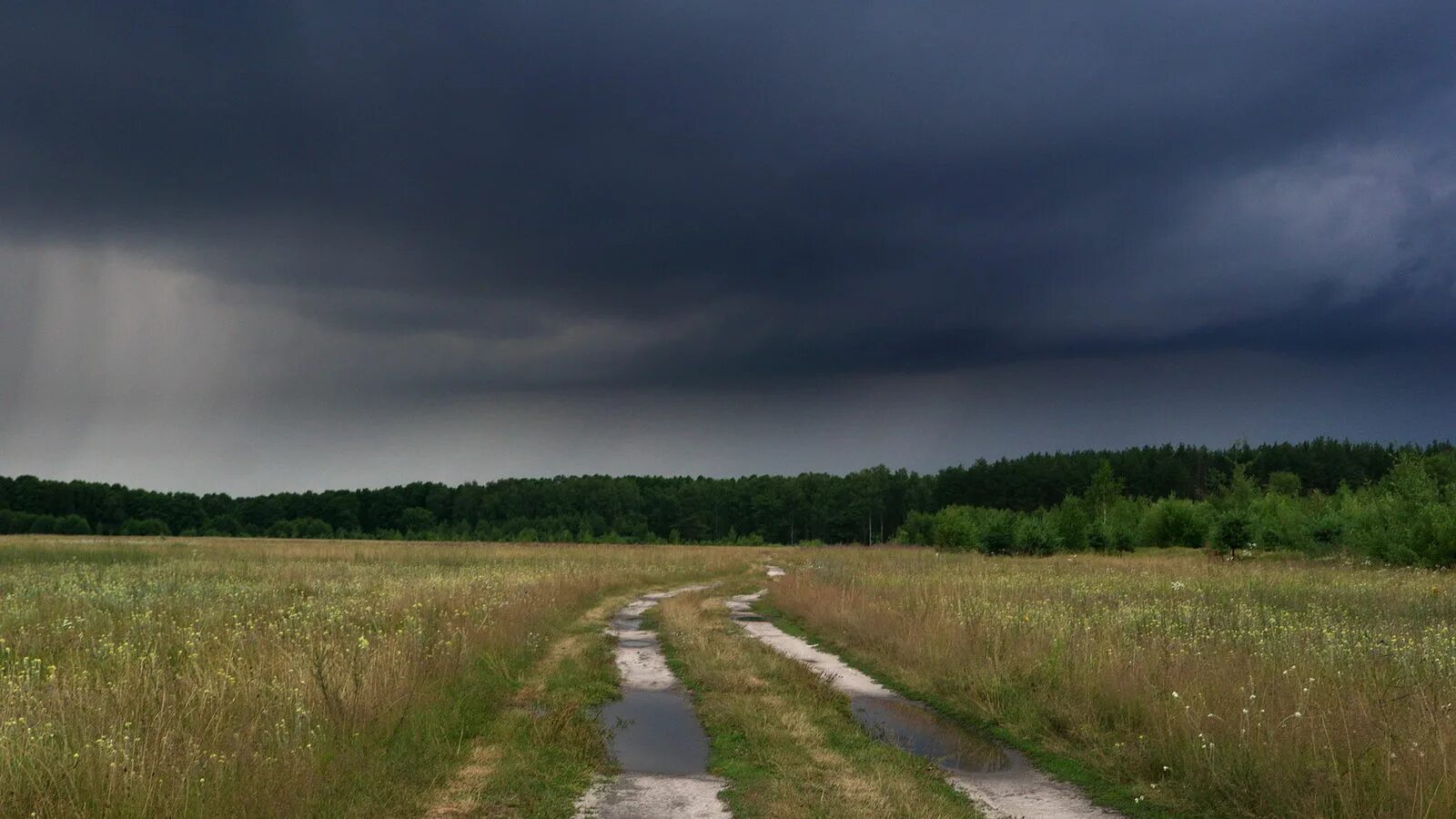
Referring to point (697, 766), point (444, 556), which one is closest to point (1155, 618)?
point (697, 766)

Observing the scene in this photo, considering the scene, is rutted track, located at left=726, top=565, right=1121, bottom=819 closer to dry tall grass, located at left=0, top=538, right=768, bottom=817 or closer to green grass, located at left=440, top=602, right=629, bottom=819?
green grass, located at left=440, top=602, right=629, bottom=819

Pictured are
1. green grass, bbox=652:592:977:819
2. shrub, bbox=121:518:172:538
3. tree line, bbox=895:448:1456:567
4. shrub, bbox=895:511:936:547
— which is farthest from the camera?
shrub, bbox=121:518:172:538

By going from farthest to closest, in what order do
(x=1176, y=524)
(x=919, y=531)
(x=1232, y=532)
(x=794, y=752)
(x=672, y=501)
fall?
(x=672, y=501) < (x=919, y=531) < (x=1176, y=524) < (x=1232, y=532) < (x=794, y=752)

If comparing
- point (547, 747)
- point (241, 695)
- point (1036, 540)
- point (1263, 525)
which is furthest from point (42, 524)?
point (547, 747)

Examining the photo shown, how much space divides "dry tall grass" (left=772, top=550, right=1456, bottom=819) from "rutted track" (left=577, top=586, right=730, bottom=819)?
14.4ft

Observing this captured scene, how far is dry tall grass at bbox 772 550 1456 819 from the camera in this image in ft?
26.3

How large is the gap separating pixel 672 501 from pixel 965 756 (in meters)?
159

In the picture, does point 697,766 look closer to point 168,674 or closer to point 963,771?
point 963,771

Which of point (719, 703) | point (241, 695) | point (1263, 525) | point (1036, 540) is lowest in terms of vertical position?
point (719, 703)

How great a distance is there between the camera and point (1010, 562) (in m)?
43.2

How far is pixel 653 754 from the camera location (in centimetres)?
1071

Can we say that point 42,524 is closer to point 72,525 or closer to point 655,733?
point 72,525

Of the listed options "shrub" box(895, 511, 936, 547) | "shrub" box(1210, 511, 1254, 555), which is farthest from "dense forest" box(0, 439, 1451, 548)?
"shrub" box(1210, 511, 1254, 555)

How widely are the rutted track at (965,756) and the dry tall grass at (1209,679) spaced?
0.63 meters
